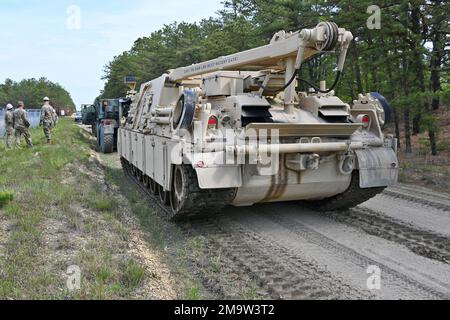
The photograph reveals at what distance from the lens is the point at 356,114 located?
23.3 feet

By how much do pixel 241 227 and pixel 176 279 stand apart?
2007 millimetres

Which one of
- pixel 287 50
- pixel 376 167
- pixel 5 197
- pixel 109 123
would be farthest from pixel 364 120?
pixel 109 123

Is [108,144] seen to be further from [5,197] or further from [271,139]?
[271,139]

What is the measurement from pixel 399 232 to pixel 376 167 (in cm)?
97

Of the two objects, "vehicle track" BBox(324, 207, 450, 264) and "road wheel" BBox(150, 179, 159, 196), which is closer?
"vehicle track" BBox(324, 207, 450, 264)

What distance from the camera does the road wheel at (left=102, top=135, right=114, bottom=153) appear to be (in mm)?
16438

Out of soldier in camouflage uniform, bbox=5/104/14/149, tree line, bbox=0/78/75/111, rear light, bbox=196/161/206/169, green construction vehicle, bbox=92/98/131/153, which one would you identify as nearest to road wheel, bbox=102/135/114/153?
green construction vehicle, bbox=92/98/131/153

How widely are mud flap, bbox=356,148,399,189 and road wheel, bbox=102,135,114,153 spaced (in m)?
11.8

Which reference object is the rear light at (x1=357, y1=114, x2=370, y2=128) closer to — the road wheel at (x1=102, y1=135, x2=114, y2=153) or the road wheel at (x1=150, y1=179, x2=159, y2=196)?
the road wheel at (x1=150, y1=179, x2=159, y2=196)

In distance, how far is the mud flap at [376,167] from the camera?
20.6 feet

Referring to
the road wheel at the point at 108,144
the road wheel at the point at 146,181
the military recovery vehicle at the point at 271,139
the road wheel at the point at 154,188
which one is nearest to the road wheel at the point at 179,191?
the military recovery vehicle at the point at 271,139

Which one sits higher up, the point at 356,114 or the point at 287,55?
the point at 287,55
